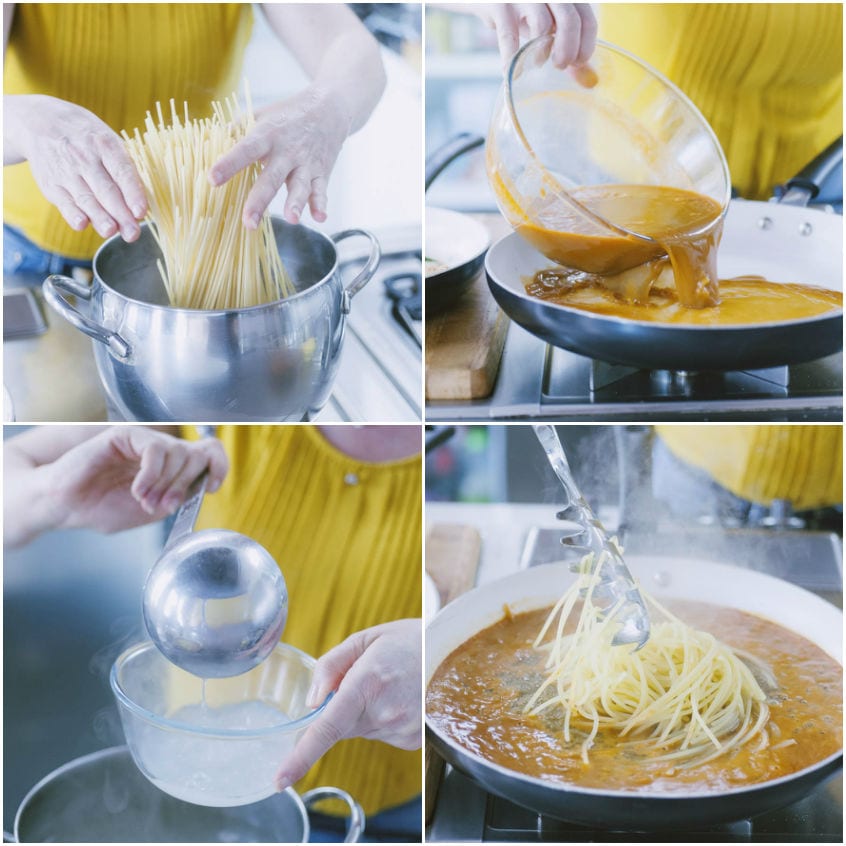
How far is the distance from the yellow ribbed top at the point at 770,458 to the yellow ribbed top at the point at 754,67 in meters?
0.29

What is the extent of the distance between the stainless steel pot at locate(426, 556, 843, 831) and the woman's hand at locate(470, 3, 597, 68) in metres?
0.49

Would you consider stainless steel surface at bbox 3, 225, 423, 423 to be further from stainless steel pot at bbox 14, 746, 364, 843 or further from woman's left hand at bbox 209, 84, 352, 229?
stainless steel pot at bbox 14, 746, 364, 843

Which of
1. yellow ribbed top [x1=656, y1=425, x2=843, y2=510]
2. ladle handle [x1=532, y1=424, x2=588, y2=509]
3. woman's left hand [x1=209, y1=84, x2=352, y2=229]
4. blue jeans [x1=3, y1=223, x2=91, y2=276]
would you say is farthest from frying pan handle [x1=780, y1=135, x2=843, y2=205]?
blue jeans [x1=3, y1=223, x2=91, y2=276]

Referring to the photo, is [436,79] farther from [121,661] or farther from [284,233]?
[121,661]

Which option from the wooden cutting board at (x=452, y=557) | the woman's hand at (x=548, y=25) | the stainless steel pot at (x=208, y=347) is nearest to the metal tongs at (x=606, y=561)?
the wooden cutting board at (x=452, y=557)

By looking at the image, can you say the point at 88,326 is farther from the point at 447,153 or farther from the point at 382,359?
the point at 447,153

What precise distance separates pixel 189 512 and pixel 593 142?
1.75ft

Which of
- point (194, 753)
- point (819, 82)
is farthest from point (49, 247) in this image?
point (819, 82)

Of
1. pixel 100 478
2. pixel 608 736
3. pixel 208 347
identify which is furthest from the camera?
pixel 100 478

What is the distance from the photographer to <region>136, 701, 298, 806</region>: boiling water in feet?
2.31

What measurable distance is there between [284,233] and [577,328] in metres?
0.26

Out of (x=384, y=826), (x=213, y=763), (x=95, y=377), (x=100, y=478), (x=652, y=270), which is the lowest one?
(x=384, y=826)

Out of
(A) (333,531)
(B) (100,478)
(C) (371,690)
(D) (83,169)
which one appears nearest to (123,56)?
(D) (83,169)

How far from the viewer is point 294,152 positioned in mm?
750
